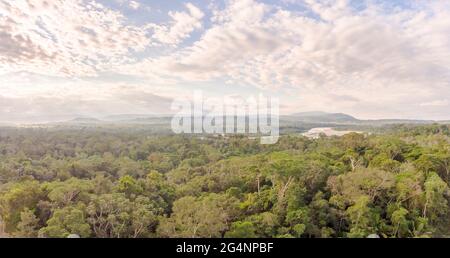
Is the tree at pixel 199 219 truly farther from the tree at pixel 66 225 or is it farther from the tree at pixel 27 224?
the tree at pixel 27 224

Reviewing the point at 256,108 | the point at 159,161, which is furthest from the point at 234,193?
the point at 159,161

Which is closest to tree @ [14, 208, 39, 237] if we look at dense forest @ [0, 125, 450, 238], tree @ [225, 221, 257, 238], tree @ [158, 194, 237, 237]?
dense forest @ [0, 125, 450, 238]

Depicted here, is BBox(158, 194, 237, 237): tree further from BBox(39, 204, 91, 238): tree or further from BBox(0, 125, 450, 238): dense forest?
BBox(39, 204, 91, 238): tree

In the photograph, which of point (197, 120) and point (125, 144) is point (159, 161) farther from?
point (197, 120)

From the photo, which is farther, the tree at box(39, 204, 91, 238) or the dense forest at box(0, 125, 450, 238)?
the dense forest at box(0, 125, 450, 238)

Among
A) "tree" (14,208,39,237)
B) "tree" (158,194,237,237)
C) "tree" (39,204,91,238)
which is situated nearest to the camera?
"tree" (39,204,91,238)

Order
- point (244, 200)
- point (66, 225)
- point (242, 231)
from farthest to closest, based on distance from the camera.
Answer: point (244, 200) → point (242, 231) → point (66, 225)

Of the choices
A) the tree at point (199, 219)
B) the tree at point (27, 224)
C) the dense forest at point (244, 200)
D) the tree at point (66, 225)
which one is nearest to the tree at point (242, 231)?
the dense forest at point (244, 200)

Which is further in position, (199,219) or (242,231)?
(199,219)

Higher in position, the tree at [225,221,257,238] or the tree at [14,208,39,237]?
the tree at [14,208,39,237]

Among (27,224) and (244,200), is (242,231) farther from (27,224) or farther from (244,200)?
(27,224)

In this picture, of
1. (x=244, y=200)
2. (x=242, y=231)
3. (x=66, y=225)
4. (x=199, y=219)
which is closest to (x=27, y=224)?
(x=66, y=225)
